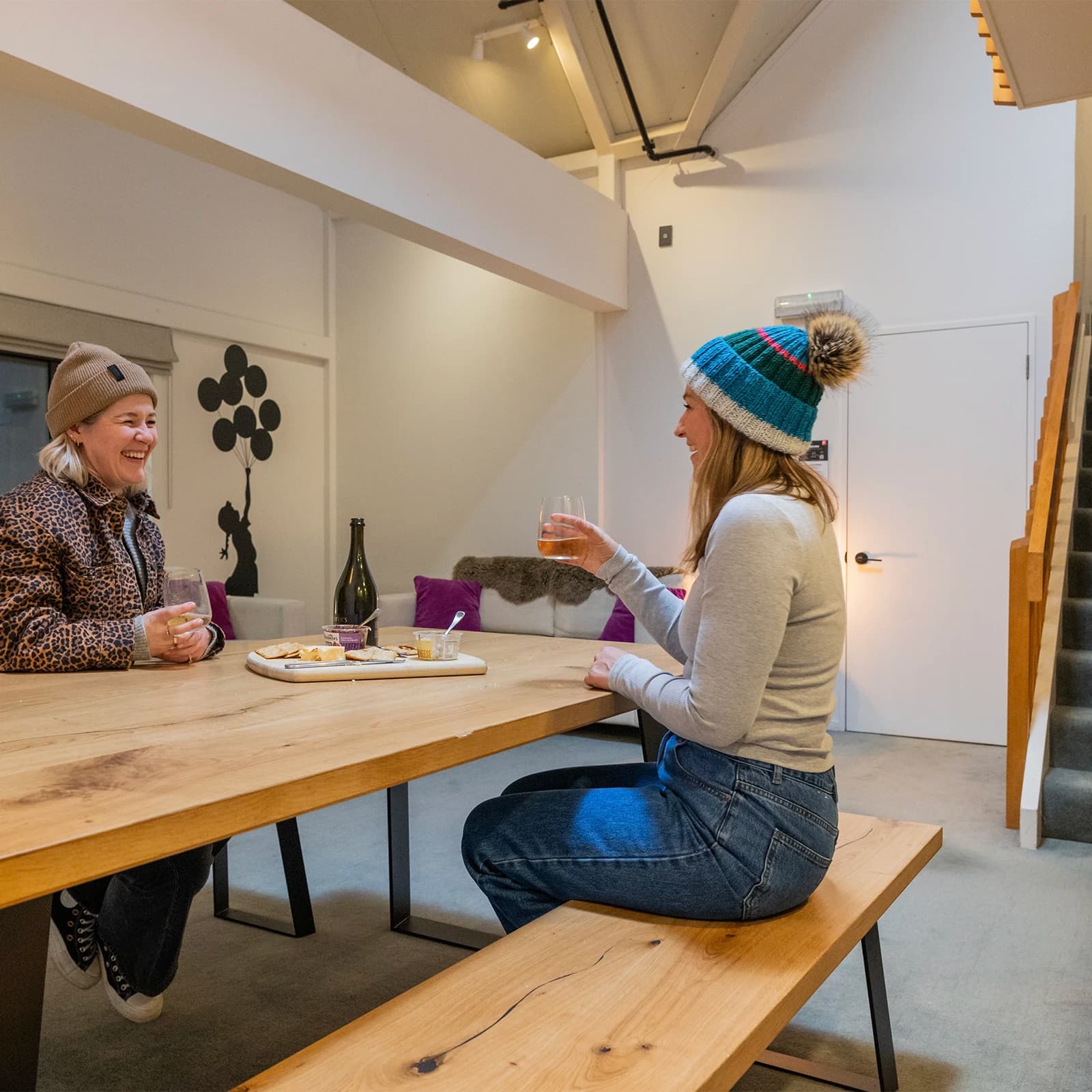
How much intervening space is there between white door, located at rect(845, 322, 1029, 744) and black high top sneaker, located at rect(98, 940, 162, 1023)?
164 inches

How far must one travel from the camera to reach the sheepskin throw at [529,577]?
18.4 feet

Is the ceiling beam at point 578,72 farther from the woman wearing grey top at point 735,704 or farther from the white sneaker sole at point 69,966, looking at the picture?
the white sneaker sole at point 69,966

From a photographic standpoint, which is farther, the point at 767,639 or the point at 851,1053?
the point at 851,1053

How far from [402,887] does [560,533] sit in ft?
4.28

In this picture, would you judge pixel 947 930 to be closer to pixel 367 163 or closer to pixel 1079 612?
pixel 1079 612

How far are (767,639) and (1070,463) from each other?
3827 millimetres

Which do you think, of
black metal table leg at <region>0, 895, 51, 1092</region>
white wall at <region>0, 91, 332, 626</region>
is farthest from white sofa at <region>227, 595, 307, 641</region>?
black metal table leg at <region>0, 895, 51, 1092</region>

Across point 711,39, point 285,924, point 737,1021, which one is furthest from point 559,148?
point 737,1021

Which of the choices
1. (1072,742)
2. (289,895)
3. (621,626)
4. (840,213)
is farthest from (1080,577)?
(289,895)

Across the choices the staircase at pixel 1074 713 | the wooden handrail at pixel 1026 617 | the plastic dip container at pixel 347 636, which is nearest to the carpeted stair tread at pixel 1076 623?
the staircase at pixel 1074 713

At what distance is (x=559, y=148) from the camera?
620cm

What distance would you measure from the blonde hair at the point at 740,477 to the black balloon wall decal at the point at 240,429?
16.1ft

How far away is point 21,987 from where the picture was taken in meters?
1.00

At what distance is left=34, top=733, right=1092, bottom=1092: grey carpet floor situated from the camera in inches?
75.5
